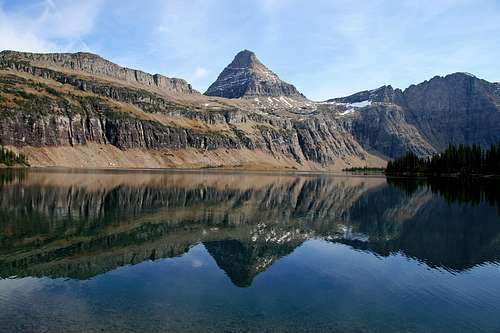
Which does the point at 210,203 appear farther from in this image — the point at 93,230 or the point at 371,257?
the point at 371,257

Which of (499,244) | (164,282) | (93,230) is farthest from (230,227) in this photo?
(499,244)

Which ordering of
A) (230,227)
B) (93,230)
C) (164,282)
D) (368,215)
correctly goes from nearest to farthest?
(164,282) → (93,230) → (230,227) → (368,215)

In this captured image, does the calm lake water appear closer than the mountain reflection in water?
Yes

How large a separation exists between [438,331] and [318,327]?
6425 millimetres

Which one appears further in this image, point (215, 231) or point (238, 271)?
point (215, 231)

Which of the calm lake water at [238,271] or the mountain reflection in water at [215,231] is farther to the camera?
the mountain reflection in water at [215,231]

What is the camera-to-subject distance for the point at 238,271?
109 feet

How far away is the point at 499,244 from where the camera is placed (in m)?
45.7

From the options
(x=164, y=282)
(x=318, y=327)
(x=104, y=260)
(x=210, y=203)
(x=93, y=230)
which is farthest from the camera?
(x=210, y=203)

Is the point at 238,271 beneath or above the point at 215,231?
above

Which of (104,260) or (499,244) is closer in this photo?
(104,260)

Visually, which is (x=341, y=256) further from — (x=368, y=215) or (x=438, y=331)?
(x=368, y=215)

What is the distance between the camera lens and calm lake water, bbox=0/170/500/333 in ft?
72.3

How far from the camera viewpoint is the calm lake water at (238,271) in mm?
22047
